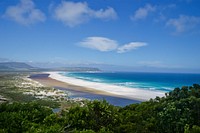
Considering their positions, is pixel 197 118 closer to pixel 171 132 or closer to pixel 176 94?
pixel 171 132

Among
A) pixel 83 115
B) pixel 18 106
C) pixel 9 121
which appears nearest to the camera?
pixel 9 121

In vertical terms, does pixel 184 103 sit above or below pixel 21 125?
above

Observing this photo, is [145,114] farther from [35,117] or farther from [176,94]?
[35,117]

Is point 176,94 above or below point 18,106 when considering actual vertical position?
above

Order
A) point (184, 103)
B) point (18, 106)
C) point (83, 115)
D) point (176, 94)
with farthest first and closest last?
point (176, 94) → point (18, 106) → point (184, 103) → point (83, 115)

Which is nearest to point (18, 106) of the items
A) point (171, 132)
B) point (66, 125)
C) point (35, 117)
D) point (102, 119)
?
A: point (35, 117)

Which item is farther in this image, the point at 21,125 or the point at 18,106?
the point at 18,106

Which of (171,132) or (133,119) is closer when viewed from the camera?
(171,132)

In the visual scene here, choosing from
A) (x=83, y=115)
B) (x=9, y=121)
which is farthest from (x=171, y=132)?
(x=9, y=121)

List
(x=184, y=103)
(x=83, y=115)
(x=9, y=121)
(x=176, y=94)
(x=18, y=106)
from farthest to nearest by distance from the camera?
(x=176, y=94)
(x=18, y=106)
(x=184, y=103)
(x=83, y=115)
(x=9, y=121)
